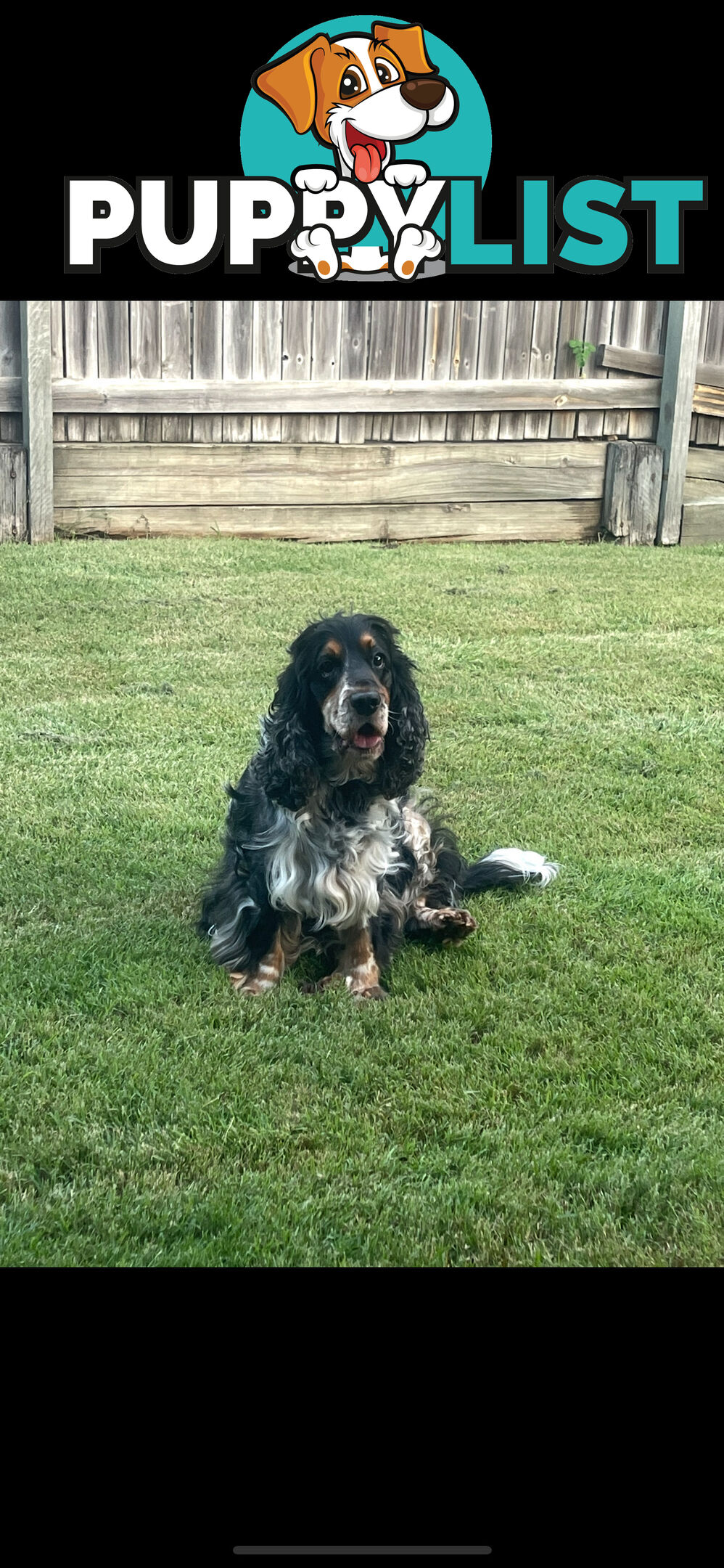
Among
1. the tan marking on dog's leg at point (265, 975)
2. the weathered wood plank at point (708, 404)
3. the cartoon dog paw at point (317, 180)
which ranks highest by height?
the cartoon dog paw at point (317, 180)

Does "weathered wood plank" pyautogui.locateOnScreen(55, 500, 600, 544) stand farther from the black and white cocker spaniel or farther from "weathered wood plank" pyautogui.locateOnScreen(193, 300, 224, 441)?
the black and white cocker spaniel

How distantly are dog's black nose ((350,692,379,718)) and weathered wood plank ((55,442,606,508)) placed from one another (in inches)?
254

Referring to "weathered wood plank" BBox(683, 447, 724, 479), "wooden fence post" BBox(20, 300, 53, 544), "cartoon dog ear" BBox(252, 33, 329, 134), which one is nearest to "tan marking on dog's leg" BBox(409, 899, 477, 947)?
"cartoon dog ear" BBox(252, 33, 329, 134)

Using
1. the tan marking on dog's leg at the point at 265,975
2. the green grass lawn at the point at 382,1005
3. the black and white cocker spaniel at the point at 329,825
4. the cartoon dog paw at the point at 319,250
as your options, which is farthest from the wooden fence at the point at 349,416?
the tan marking on dog's leg at the point at 265,975

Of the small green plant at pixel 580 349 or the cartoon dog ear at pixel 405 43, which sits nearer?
the cartoon dog ear at pixel 405 43

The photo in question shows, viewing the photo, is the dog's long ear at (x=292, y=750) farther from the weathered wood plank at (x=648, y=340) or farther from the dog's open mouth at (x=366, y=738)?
the weathered wood plank at (x=648, y=340)

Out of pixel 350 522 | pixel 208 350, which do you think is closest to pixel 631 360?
pixel 350 522

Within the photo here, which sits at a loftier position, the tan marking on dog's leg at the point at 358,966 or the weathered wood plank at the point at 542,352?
the weathered wood plank at the point at 542,352

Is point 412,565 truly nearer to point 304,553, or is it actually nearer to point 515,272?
point 304,553

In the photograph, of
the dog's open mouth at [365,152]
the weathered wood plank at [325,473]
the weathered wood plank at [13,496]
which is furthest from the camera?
the weathered wood plank at [325,473]

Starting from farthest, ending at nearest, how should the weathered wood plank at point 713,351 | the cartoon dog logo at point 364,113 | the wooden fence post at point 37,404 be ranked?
the weathered wood plank at point 713,351
the wooden fence post at point 37,404
the cartoon dog logo at point 364,113

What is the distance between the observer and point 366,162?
8086 mm

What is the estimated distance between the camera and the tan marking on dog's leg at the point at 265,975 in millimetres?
4145
